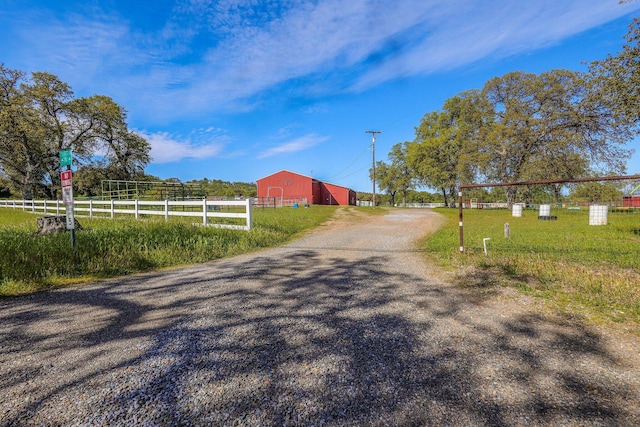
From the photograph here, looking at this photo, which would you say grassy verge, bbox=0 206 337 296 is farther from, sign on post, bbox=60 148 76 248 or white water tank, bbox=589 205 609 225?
white water tank, bbox=589 205 609 225

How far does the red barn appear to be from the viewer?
4325cm

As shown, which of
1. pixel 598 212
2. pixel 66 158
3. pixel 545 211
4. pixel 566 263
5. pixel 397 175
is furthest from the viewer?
pixel 397 175

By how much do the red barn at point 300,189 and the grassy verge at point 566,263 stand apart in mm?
32519

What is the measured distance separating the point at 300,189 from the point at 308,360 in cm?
4154

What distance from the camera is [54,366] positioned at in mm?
2350

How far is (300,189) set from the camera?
1714 inches

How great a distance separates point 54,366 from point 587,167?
1162 inches

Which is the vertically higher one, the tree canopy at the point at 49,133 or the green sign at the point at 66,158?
the tree canopy at the point at 49,133

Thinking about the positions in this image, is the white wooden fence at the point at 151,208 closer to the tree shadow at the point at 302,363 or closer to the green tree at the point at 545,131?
the tree shadow at the point at 302,363

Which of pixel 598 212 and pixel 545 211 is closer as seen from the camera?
pixel 598 212

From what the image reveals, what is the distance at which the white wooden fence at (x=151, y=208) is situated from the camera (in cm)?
1006

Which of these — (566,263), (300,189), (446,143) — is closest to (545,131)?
(446,143)

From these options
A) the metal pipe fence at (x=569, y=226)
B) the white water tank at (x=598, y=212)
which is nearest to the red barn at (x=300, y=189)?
the metal pipe fence at (x=569, y=226)

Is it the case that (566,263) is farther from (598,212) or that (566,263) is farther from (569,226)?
(569,226)
